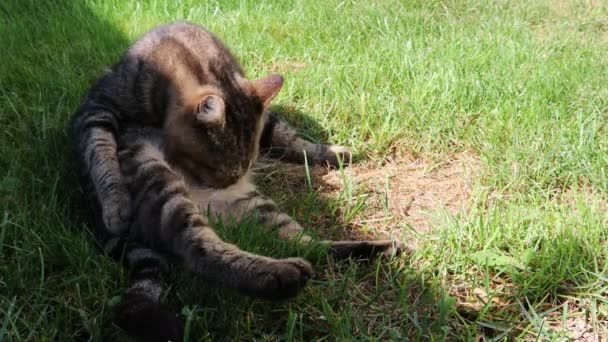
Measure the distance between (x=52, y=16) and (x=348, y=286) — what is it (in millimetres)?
3170

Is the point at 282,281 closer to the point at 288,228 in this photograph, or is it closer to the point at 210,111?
the point at 288,228

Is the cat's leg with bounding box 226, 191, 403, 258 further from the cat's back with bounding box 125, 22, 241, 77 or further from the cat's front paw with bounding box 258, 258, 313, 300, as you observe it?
the cat's back with bounding box 125, 22, 241, 77

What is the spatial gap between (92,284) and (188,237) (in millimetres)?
335

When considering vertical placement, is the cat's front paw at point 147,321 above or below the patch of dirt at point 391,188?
above

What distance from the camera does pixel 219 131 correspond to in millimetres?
2379

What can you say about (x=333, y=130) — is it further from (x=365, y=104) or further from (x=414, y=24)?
(x=414, y=24)

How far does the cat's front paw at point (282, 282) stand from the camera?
5.57ft

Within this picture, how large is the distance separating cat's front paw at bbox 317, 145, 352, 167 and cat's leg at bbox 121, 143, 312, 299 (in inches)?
34.5

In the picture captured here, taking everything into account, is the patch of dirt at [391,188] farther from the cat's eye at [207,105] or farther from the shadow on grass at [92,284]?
the cat's eye at [207,105]

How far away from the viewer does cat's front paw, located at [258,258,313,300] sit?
170 cm

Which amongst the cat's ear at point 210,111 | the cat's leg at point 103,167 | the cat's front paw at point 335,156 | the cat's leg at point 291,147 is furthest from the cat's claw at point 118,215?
the cat's front paw at point 335,156

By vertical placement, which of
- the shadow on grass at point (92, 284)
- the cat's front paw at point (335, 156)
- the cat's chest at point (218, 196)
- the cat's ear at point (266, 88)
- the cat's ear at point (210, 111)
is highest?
the cat's ear at point (210, 111)

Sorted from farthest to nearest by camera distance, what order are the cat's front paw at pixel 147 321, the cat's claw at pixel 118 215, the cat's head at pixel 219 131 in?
the cat's head at pixel 219 131
the cat's claw at pixel 118 215
the cat's front paw at pixel 147 321

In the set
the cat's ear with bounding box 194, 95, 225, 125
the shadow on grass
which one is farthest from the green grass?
the cat's ear with bounding box 194, 95, 225, 125
